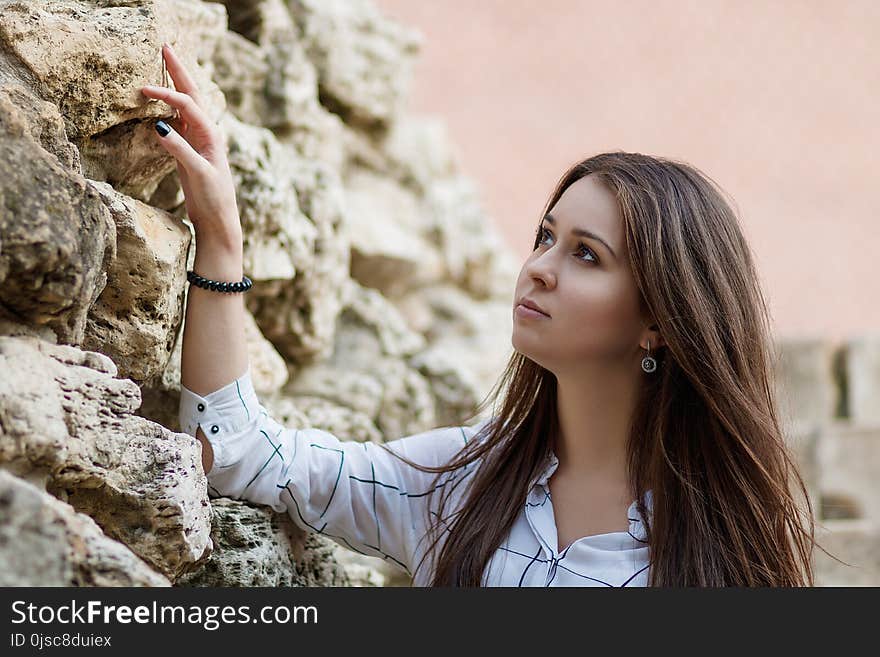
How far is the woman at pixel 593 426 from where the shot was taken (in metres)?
1.49

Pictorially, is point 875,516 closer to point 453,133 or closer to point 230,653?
point 230,653

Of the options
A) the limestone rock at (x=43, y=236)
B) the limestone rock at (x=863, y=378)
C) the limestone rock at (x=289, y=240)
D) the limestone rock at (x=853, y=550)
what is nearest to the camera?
the limestone rock at (x=43, y=236)

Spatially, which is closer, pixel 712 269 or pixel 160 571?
pixel 160 571

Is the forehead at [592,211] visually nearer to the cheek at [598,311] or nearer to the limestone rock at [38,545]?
the cheek at [598,311]

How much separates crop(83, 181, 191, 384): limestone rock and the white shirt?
0.13 meters

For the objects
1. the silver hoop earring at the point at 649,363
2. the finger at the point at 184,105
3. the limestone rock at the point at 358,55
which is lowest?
the silver hoop earring at the point at 649,363

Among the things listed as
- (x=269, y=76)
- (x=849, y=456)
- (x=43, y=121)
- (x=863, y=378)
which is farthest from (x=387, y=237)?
(x=863, y=378)

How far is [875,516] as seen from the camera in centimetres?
505

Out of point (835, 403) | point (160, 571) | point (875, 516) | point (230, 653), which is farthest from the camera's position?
point (835, 403)

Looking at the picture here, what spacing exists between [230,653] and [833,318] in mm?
8637

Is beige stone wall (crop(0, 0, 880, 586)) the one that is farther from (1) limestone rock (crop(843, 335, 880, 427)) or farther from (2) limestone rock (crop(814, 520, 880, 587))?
(1) limestone rock (crop(843, 335, 880, 427))

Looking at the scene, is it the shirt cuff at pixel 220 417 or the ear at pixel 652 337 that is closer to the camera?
the shirt cuff at pixel 220 417

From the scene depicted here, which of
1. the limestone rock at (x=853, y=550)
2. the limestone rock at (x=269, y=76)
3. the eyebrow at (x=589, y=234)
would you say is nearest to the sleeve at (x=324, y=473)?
the eyebrow at (x=589, y=234)

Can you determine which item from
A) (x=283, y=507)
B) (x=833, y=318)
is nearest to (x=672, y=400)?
(x=283, y=507)
